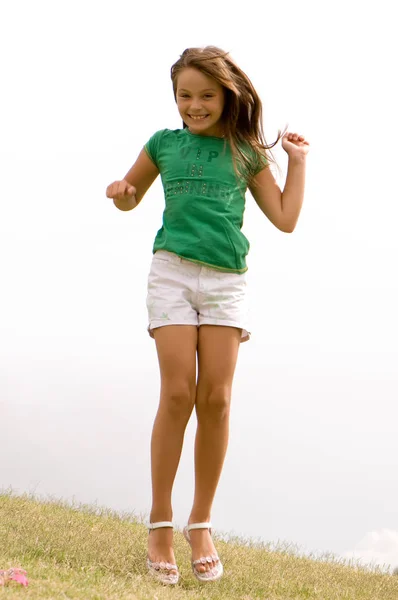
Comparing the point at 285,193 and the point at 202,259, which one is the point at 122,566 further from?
the point at 285,193

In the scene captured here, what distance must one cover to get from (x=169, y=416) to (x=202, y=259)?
74 centimetres

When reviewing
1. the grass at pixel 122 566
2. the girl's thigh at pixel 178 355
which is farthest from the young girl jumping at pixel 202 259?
the grass at pixel 122 566

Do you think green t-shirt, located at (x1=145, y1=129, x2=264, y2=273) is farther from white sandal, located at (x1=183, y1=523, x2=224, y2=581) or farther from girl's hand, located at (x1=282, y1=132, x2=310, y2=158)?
white sandal, located at (x1=183, y1=523, x2=224, y2=581)

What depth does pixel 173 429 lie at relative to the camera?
446 cm

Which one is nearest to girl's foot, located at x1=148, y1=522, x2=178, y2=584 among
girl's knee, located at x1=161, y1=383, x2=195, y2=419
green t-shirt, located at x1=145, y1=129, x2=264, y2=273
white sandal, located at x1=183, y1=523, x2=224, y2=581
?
white sandal, located at x1=183, y1=523, x2=224, y2=581

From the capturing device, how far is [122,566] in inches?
181

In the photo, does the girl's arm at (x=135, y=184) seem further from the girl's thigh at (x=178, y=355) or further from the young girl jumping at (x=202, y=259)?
the girl's thigh at (x=178, y=355)

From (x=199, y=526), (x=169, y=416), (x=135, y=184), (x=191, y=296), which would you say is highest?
(x=135, y=184)

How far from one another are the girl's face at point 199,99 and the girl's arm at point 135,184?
31 cm

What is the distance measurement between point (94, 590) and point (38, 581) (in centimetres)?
24

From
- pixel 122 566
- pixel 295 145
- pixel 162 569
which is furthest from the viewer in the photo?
pixel 295 145

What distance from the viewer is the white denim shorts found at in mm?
4387

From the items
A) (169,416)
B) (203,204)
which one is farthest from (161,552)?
(203,204)

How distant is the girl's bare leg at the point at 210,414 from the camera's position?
14.5ft
